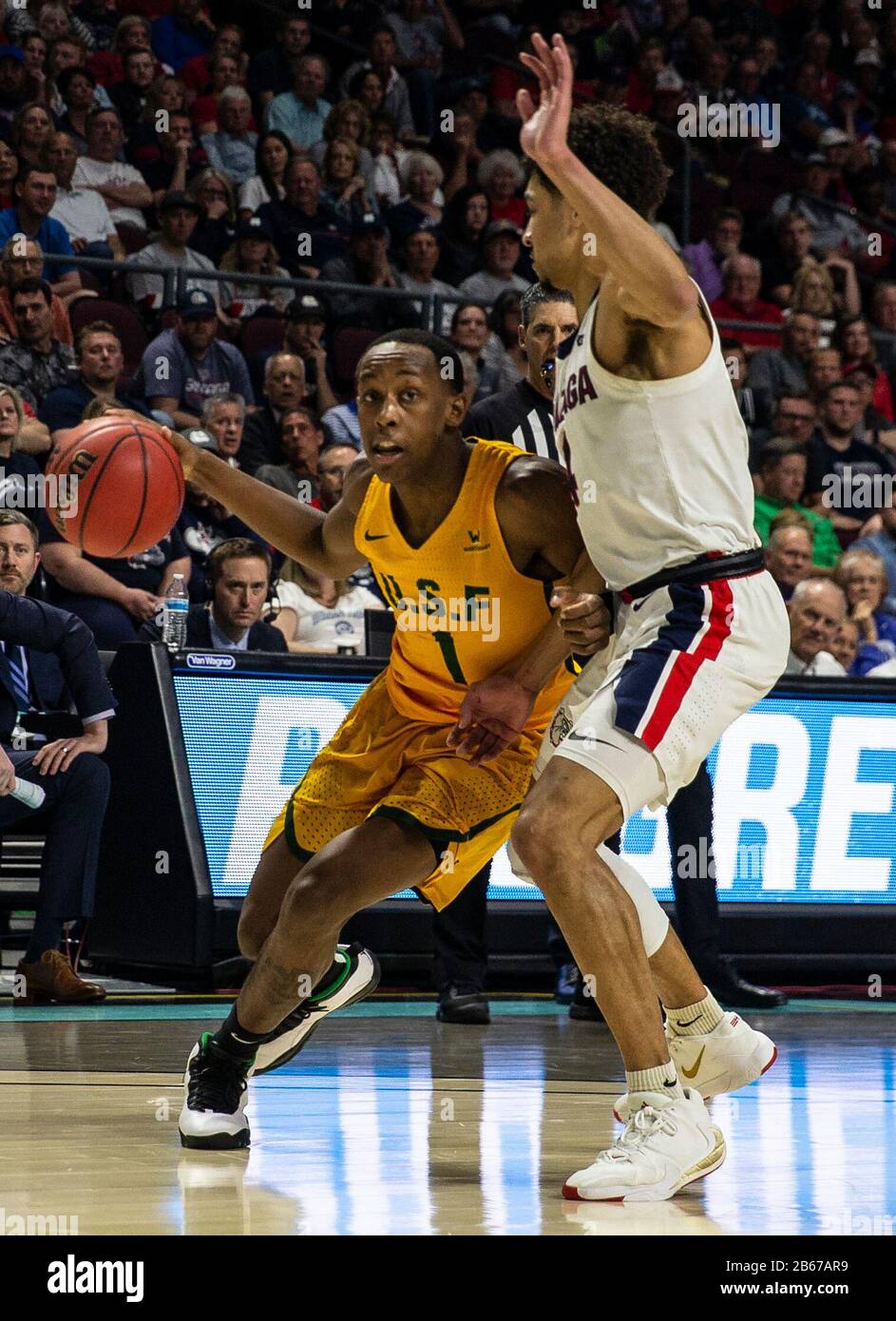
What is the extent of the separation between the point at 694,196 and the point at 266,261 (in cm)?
453

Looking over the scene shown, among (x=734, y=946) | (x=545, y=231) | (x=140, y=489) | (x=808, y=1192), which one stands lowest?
(x=734, y=946)

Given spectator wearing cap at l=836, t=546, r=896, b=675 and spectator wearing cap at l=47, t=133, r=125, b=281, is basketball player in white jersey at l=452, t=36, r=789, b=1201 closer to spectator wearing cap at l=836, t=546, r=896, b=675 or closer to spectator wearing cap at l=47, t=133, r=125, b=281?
spectator wearing cap at l=836, t=546, r=896, b=675

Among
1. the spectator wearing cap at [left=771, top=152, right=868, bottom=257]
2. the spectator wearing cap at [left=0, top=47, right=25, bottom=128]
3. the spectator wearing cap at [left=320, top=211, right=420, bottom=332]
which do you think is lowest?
the spectator wearing cap at [left=320, top=211, right=420, bottom=332]

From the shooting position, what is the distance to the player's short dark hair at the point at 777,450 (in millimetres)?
10586

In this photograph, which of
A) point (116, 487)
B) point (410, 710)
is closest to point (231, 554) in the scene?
point (116, 487)

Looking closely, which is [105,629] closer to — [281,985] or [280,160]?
[281,985]

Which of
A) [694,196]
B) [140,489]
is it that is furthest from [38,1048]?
[694,196]

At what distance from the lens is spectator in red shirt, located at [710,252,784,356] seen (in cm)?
1322

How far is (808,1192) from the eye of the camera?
340cm

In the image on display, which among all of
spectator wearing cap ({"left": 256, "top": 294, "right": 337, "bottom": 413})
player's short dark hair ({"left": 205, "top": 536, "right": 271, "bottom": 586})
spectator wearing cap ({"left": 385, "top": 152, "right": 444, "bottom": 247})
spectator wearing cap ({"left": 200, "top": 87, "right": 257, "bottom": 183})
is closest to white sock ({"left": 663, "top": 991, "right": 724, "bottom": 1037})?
player's short dark hair ({"left": 205, "top": 536, "right": 271, "bottom": 586})

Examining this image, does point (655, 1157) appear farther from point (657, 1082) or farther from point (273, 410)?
point (273, 410)

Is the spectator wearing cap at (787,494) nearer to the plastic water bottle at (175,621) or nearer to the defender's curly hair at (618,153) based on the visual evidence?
A: the plastic water bottle at (175,621)

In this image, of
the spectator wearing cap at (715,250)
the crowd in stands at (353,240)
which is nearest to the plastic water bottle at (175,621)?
the crowd in stands at (353,240)

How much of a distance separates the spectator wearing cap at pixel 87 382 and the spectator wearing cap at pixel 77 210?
1894mm
